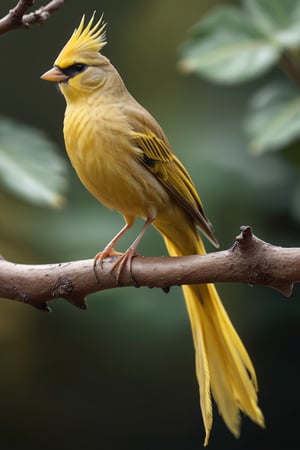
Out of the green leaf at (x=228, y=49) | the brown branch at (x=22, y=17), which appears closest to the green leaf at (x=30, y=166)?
the green leaf at (x=228, y=49)

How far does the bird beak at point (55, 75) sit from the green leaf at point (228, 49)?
806 mm

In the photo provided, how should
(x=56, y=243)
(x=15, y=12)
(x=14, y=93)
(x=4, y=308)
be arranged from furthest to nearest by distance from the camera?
(x=14, y=93)
(x=4, y=308)
(x=56, y=243)
(x=15, y=12)

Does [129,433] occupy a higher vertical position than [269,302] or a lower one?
lower

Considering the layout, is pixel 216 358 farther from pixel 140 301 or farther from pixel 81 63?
pixel 140 301

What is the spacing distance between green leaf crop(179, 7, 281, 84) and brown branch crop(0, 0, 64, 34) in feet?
3.81

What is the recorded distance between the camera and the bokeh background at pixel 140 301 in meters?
2.86

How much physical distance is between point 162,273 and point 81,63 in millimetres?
452

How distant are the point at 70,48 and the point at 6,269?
0.45 metres

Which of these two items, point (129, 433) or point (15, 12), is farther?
point (129, 433)

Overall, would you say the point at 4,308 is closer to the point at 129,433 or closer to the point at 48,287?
the point at 129,433

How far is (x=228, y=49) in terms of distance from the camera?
104 inches

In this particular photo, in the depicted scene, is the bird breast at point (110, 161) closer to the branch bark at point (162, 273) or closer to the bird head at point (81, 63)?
the bird head at point (81, 63)

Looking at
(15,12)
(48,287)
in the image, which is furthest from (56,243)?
(15,12)

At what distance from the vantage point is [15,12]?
54.9 inches
